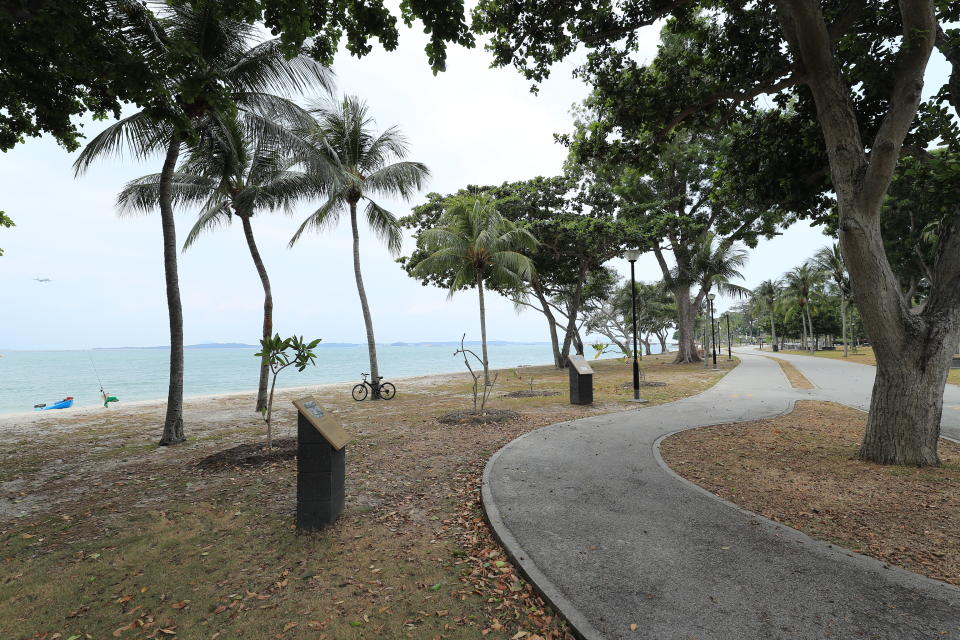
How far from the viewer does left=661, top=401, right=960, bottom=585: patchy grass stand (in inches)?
146

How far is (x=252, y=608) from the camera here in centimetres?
308

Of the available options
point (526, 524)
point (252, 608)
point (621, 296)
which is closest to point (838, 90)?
point (526, 524)

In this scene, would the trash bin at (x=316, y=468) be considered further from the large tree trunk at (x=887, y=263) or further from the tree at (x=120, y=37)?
the large tree trunk at (x=887, y=263)

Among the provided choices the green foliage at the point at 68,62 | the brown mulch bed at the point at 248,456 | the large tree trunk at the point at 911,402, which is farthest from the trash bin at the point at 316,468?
the large tree trunk at the point at 911,402

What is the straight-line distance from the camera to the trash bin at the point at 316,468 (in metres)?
4.07

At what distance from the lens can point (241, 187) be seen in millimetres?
12258

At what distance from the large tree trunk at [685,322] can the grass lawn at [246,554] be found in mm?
26499

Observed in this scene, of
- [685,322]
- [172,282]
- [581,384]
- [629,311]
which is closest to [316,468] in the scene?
[172,282]

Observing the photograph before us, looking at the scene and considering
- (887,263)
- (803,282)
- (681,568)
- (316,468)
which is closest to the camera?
(681,568)

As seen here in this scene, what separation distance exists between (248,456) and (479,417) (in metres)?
5.05

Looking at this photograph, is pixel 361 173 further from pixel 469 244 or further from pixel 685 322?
pixel 685 322

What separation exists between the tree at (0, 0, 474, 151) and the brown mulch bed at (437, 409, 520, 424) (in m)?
7.35

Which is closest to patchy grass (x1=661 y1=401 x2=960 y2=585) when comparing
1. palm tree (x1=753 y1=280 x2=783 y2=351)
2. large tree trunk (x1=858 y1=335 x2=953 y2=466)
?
large tree trunk (x1=858 y1=335 x2=953 y2=466)

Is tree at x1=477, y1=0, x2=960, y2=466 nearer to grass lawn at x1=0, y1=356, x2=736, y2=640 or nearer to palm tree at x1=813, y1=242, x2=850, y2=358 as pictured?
grass lawn at x1=0, y1=356, x2=736, y2=640
